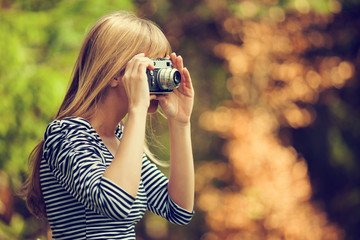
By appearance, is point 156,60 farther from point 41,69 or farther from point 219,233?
point 219,233

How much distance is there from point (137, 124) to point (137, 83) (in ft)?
0.42

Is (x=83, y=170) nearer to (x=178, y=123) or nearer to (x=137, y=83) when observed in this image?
(x=137, y=83)

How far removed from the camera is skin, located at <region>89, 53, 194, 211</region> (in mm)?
1432

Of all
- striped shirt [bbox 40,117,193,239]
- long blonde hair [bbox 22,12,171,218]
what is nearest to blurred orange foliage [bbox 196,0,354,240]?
long blonde hair [bbox 22,12,171,218]

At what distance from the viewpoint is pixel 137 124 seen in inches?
58.9

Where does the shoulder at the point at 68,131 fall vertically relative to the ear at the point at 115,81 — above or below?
below

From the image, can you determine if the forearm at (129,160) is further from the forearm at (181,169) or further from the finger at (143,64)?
the forearm at (181,169)

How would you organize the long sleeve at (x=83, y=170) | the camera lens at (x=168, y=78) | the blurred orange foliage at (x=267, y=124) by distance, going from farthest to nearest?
the blurred orange foliage at (x=267, y=124), the camera lens at (x=168, y=78), the long sleeve at (x=83, y=170)

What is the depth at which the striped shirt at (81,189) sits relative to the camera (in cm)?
140

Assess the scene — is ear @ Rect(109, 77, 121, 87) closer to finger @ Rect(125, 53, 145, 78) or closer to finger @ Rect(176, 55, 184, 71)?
finger @ Rect(125, 53, 145, 78)

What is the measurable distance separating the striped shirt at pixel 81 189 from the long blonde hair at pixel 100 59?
90 millimetres

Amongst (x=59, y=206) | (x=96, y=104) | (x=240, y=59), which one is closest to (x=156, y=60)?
(x=96, y=104)

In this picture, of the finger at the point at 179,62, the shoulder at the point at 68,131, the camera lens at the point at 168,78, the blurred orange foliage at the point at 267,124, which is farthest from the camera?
the blurred orange foliage at the point at 267,124

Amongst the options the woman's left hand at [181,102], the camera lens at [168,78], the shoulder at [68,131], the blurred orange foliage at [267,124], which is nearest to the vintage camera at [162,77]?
the camera lens at [168,78]
